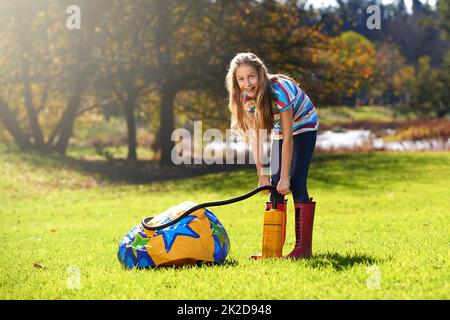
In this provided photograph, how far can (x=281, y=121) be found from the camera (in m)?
6.20

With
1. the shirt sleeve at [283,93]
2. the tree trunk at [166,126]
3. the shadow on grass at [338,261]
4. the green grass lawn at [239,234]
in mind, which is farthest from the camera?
the tree trunk at [166,126]

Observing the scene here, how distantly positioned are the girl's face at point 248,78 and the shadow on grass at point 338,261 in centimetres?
175

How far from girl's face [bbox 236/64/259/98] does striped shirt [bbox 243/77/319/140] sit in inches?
6.3

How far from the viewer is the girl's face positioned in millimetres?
6180

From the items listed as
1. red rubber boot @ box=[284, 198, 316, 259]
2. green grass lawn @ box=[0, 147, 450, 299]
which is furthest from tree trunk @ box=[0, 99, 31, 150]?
red rubber boot @ box=[284, 198, 316, 259]

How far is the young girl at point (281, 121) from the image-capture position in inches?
243

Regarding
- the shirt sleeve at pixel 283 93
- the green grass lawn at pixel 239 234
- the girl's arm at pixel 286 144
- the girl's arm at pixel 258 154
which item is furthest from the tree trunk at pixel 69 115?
the girl's arm at pixel 286 144

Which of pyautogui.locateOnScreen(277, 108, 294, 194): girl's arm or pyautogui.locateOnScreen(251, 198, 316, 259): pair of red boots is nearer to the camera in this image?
pyautogui.locateOnScreen(277, 108, 294, 194): girl's arm

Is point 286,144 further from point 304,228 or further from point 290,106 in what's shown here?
point 304,228

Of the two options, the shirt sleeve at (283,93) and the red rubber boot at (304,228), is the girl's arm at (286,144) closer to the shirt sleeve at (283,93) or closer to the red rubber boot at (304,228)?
the shirt sleeve at (283,93)

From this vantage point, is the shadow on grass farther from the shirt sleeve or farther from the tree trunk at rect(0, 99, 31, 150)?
the tree trunk at rect(0, 99, 31, 150)

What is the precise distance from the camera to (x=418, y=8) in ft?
382

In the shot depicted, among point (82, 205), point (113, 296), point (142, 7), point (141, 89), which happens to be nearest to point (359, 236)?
point (113, 296)

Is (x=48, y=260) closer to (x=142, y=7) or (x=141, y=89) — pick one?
(x=142, y=7)
